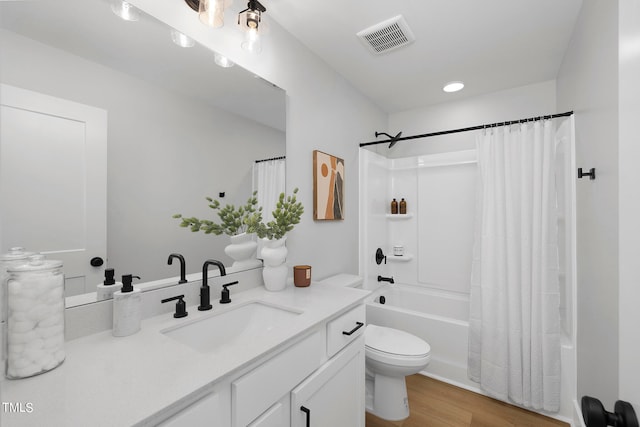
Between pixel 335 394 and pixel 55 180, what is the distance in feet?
4.45

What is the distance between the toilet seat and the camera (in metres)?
1.71

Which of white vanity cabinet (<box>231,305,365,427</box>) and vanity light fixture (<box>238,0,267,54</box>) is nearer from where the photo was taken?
white vanity cabinet (<box>231,305,365,427</box>)

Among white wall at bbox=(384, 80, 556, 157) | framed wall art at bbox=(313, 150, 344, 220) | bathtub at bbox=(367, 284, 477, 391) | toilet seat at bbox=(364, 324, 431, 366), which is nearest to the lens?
toilet seat at bbox=(364, 324, 431, 366)

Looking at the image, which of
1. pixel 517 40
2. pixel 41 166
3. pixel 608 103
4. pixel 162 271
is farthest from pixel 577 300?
pixel 41 166

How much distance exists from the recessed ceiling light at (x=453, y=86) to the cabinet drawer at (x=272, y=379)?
2438 mm

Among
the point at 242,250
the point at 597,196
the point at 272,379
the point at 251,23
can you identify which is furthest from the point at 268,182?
the point at 597,196

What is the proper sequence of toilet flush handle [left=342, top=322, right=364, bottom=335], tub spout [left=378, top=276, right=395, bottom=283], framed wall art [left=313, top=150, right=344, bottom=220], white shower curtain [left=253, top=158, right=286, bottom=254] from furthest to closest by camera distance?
tub spout [left=378, top=276, right=395, bottom=283]
framed wall art [left=313, top=150, right=344, bottom=220]
white shower curtain [left=253, top=158, right=286, bottom=254]
toilet flush handle [left=342, top=322, right=364, bottom=335]

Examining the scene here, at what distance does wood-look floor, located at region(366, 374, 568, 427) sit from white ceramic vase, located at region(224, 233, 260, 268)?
1313mm

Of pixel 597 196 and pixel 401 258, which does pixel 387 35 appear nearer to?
pixel 597 196

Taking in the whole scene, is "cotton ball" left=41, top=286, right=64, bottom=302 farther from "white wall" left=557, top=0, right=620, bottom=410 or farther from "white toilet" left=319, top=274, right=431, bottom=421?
"white wall" left=557, top=0, right=620, bottom=410

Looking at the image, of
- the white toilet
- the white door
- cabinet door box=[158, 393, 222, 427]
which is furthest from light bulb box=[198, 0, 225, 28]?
the white toilet

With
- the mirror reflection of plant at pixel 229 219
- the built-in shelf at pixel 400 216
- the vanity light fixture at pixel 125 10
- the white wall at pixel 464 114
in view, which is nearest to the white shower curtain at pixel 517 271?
the white wall at pixel 464 114

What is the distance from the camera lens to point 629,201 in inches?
35.8

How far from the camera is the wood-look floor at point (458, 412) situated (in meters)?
1.77
